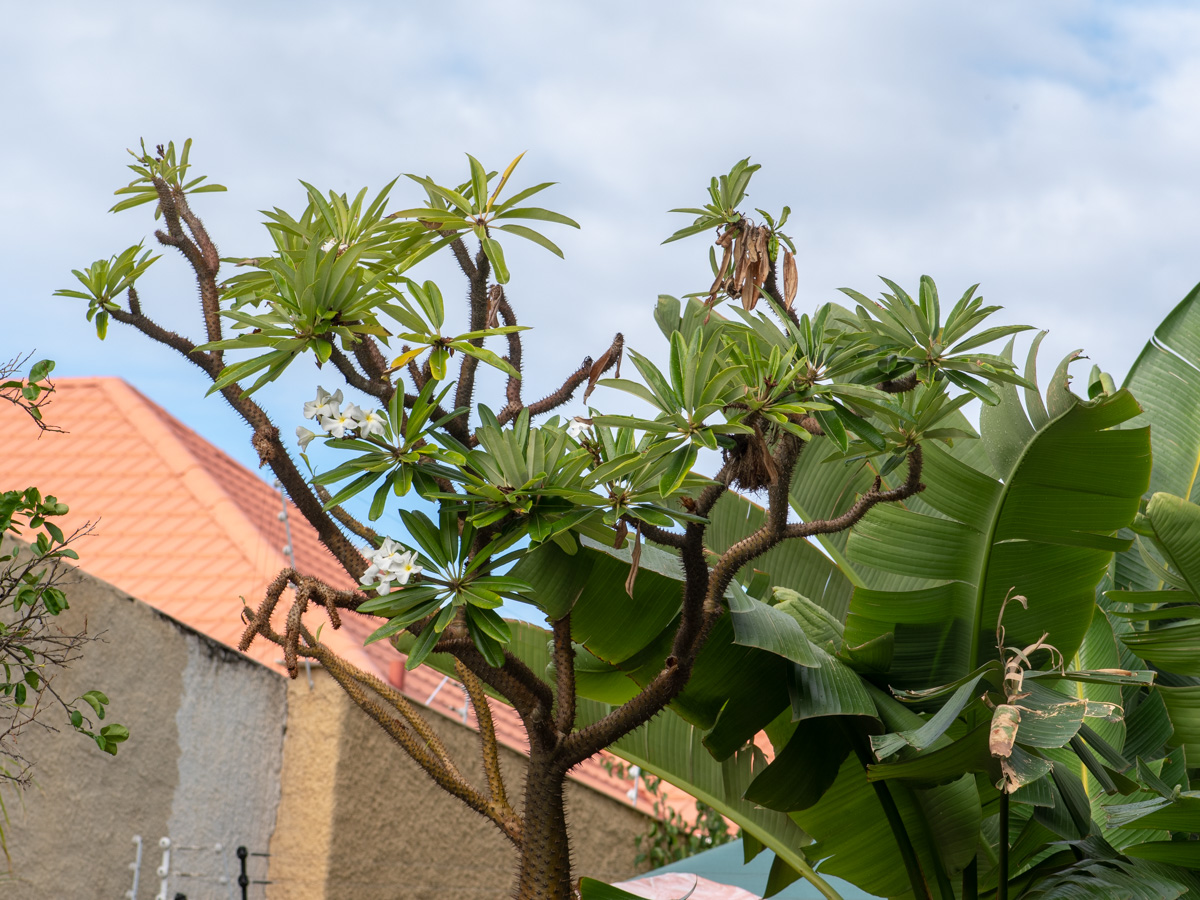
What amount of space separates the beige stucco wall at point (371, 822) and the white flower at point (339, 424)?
420 cm

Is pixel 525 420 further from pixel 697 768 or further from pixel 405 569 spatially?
pixel 697 768

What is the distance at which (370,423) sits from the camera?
223 cm

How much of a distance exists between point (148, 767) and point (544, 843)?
3385mm

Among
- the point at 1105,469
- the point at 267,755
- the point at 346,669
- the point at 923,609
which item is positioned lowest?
the point at 267,755

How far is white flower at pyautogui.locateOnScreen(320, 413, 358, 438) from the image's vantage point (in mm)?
2217

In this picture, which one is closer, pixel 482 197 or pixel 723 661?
pixel 482 197

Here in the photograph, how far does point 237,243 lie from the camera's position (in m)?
3.17

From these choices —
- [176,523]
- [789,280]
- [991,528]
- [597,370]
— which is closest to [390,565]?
[597,370]

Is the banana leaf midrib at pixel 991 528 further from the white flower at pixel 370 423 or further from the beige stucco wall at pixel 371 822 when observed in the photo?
the beige stucco wall at pixel 371 822

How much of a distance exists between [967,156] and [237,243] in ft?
13.9

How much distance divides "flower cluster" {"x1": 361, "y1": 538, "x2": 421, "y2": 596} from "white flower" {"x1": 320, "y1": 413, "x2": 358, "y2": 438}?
0.25 meters

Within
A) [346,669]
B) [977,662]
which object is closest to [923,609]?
[977,662]

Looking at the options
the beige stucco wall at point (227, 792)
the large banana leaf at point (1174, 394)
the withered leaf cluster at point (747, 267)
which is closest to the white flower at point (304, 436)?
the withered leaf cluster at point (747, 267)

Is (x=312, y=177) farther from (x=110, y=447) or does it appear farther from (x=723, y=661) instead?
(x=110, y=447)
